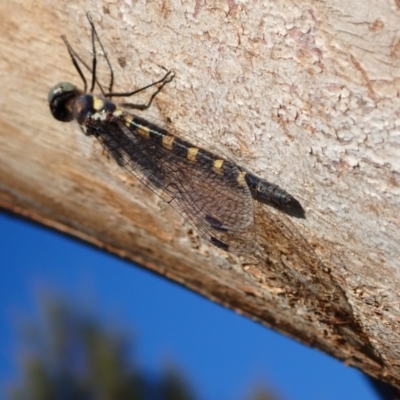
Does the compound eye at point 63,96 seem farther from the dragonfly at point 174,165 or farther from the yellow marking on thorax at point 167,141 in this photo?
the yellow marking on thorax at point 167,141

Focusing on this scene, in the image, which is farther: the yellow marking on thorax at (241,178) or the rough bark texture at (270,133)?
the yellow marking on thorax at (241,178)

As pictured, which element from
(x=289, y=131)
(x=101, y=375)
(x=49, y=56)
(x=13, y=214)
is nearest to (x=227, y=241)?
(x=289, y=131)

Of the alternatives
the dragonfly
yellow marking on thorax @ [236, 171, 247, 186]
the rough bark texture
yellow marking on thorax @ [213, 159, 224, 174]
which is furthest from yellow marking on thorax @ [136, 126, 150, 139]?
yellow marking on thorax @ [236, 171, 247, 186]

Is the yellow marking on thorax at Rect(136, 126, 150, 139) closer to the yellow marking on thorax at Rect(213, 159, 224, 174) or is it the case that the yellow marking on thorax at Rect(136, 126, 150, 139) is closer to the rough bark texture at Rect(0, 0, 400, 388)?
the rough bark texture at Rect(0, 0, 400, 388)

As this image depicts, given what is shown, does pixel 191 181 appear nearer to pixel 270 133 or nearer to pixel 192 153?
pixel 192 153

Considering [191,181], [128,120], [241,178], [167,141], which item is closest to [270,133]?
[241,178]

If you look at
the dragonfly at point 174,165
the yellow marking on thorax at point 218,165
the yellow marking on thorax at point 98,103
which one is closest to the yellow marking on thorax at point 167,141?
the dragonfly at point 174,165

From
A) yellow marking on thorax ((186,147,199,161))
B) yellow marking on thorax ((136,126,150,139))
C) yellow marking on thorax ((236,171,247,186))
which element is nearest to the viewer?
yellow marking on thorax ((236,171,247,186))

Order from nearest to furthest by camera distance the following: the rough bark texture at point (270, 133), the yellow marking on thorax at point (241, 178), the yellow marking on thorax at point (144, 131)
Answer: the rough bark texture at point (270, 133)
the yellow marking on thorax at point (241, 178)
the yellow marking on thorax at point (144, 131)
